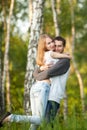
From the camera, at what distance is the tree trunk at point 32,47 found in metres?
11.0

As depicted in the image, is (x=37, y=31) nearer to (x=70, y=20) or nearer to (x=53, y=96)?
(x=53, y=96)

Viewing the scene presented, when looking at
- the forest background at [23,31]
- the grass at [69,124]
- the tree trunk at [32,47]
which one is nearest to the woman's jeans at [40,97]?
the grass at [69,124]

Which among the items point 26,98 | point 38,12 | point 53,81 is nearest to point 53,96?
point 53,81

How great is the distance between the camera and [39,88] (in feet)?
26.9

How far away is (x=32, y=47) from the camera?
11.3m

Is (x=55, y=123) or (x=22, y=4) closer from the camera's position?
(x=55, y=123)

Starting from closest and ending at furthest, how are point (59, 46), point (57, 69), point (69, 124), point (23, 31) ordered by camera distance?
point (69, 124), point (57, 69), point (59, 46), point (23, 31)

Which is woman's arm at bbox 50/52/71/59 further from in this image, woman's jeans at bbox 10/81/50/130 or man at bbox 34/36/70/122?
woman's jeans at bbox 10/81/50/130

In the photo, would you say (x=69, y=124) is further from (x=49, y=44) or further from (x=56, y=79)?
(x=49, y=44)

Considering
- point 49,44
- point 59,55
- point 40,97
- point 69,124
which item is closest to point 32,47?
point 49,44

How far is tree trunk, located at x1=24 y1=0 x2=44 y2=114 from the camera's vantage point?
10953mm

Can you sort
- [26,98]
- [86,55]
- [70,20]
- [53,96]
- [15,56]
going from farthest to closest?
[86,55], [15,56], [70,20], [26,98], [53,96]

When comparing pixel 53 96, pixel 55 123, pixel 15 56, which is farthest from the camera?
pixel 15 56

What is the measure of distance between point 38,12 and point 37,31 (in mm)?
396
